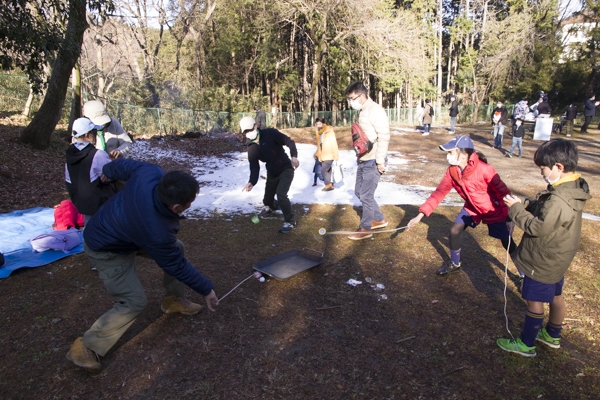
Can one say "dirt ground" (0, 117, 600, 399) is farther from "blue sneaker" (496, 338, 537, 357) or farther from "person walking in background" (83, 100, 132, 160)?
"person walking in background" (83, 100, 132, 160)

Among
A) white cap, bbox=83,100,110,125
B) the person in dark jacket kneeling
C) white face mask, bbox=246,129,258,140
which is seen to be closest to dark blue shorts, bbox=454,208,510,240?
the person in dark jacket kneeling

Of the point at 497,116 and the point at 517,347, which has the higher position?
the point at 497,116

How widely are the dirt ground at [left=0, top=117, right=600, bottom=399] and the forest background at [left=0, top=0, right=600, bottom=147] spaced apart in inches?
478

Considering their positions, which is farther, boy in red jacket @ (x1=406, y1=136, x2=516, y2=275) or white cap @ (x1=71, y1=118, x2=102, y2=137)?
boy in red jacket @ (x1=406, y1=136, x2=516, y2=275)

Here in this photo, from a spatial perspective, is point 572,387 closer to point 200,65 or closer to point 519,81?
point 200,65

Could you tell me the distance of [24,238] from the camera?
555 cm

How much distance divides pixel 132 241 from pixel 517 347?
3.05m

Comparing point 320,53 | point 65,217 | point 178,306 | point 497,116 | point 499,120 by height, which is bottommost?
point 178,306

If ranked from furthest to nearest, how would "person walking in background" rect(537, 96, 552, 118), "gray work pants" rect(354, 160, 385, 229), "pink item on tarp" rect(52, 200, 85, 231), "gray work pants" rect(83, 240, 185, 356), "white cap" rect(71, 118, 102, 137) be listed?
"person walking in background" rect(537, 96, 552, 118) → "pink item on tarp" rect(52, 200, 85, 231) → "gray work pants" rect(354, 160, 385, 229) → "white cap" rect(71, 118, 102, 137) → "gray work pants" rect(83, 240, 185, 356)

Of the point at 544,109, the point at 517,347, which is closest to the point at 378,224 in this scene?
the point at 517,347

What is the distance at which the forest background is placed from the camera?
75.0ft

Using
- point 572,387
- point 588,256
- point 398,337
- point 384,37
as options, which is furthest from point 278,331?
point 384,37

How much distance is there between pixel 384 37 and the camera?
Answer: 21812 millimetres

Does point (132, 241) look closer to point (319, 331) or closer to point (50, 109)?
point (319, 331)
